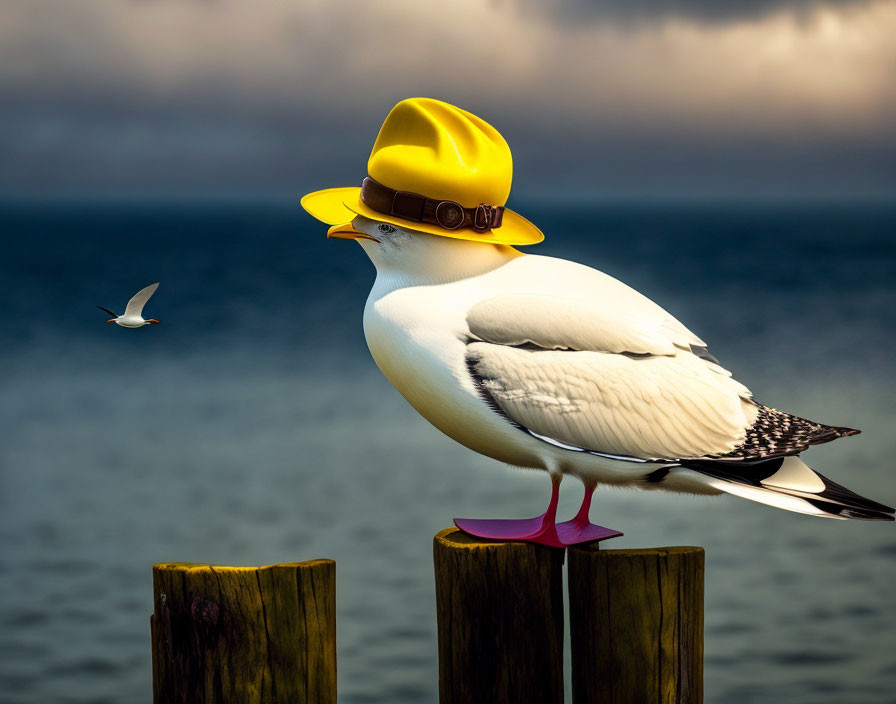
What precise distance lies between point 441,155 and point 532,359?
82 centimetres

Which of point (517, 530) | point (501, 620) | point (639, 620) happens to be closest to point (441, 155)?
point (517, 530)

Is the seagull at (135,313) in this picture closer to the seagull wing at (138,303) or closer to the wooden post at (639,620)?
the seagull wing at (138,303)

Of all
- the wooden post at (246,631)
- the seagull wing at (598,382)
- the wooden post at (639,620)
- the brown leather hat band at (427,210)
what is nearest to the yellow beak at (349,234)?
the brown leather hat band at (427,210)

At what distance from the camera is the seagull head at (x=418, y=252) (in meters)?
4.14

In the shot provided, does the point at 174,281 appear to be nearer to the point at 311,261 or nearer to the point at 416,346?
the point at 311,261

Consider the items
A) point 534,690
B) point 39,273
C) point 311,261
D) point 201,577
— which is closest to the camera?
point 201,577

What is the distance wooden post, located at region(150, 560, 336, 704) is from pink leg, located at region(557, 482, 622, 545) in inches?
34.4

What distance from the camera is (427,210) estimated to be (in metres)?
4.08

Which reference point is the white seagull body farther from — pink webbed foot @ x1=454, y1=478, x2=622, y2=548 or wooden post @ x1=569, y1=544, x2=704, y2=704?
wooden post @ x1=569, y1=544, x2=704, y2=704

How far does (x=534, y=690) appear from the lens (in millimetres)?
3938

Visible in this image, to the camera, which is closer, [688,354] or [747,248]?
[688,354]

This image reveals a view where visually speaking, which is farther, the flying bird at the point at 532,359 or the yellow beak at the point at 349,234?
the yellow beak at the point at 349,234

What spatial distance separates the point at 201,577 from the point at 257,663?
340 mm

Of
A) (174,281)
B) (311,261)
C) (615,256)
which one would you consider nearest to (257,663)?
(174,281)
